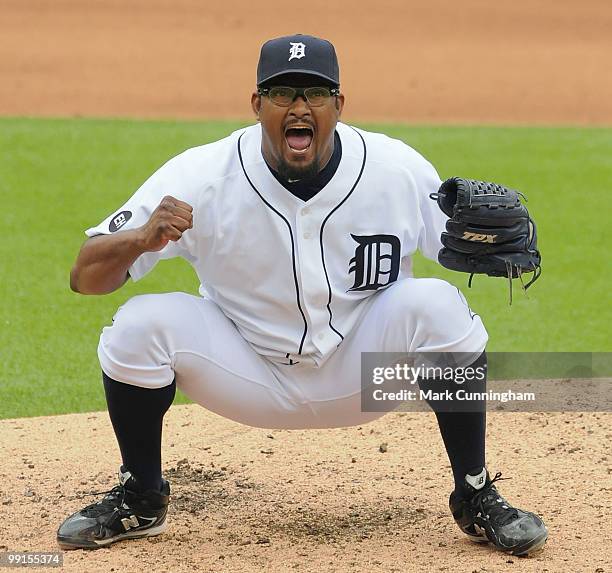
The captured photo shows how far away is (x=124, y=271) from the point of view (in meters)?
3.30

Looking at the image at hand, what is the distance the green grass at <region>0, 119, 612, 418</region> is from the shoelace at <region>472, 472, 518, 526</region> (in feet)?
7.25

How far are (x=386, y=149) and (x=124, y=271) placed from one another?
2.85 feet

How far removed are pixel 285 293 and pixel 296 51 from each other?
27.5 inches

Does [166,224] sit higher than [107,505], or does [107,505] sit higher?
[166,224]

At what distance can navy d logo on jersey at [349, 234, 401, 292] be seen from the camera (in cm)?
341

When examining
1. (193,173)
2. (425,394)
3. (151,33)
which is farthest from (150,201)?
(151,33)

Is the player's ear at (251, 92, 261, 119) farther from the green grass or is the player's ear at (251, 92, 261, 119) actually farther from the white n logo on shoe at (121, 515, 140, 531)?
the green grass

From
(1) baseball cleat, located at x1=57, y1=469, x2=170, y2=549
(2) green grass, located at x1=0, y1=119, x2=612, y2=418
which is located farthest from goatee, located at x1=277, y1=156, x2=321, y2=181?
(2) green grass, located at x1=0, y1=119, x2=612, y2=418

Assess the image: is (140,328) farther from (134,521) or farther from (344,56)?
(344,56)

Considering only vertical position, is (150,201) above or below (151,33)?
below

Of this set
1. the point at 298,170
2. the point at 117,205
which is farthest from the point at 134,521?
the point at 117,205

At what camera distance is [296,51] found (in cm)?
332

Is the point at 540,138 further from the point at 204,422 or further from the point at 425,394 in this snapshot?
the point at 425,394

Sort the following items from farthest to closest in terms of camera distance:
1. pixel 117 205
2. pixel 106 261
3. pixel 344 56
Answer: pixel 344 56 → pixel 117 205 → pixel 106 261
